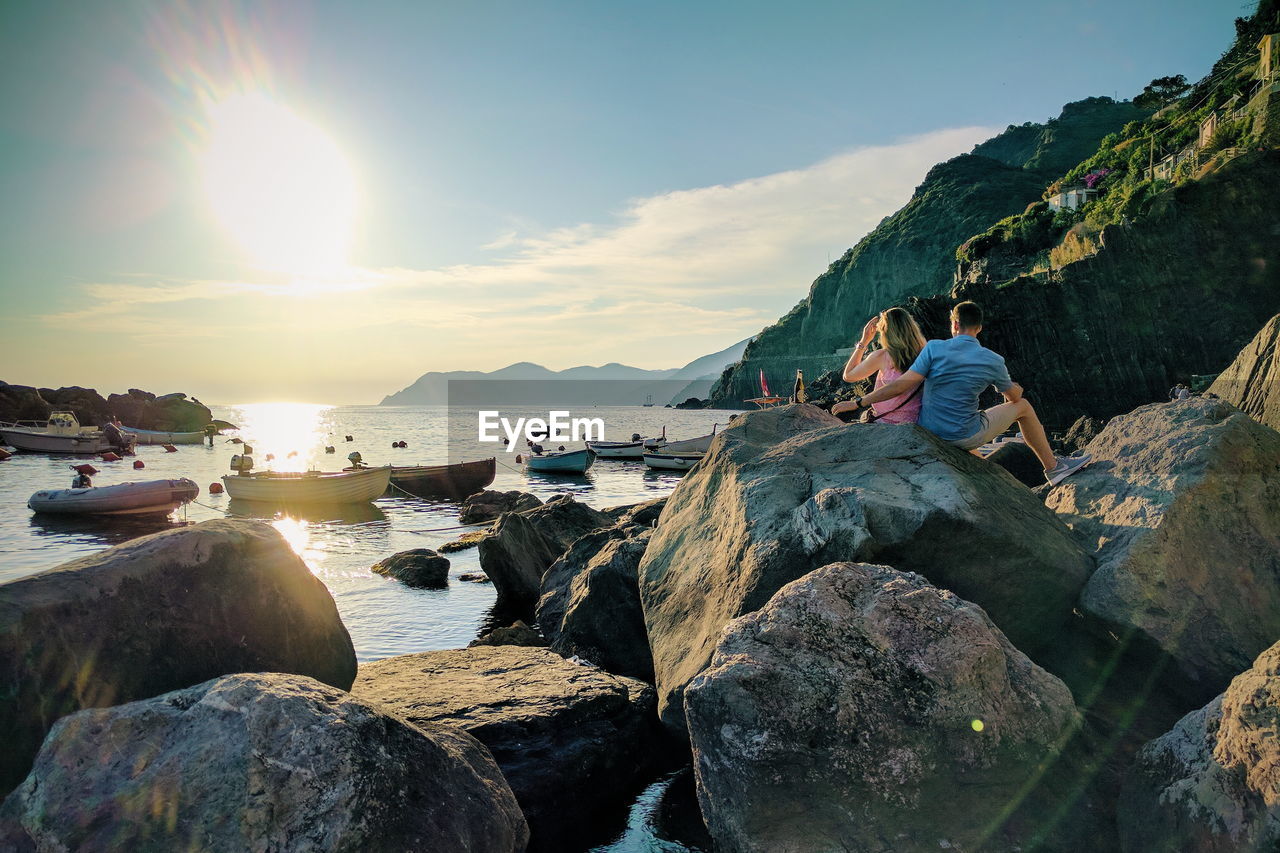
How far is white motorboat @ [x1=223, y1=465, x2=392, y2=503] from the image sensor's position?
2739cm

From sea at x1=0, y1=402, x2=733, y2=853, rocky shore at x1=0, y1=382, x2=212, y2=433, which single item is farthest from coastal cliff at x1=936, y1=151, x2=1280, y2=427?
rocky shore at x1=0, y1=382, x2=212, y2=433

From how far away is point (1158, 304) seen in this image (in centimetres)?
3294

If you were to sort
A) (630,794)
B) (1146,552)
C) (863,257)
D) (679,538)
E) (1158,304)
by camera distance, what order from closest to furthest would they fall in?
(1146,552) → (630,794) → (679,538) → (1158,304) → (863,257)

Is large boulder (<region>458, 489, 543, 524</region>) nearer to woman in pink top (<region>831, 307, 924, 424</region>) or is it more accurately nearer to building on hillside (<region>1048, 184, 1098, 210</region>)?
woman in pink top (<region>831, 307, 924, 424</region>)

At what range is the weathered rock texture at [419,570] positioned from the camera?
1463 cm

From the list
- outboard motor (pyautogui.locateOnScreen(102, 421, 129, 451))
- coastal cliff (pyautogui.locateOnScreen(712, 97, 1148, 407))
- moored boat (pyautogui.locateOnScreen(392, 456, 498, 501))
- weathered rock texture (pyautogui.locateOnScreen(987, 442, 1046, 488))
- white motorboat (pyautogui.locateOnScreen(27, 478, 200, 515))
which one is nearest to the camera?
weathered rock texture (pyautogui.locateOnScreen(987, 442, 1046, 488))

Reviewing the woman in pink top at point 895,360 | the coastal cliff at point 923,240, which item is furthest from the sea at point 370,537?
the coastal cliff at point 923,240

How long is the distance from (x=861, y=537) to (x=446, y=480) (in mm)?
29003

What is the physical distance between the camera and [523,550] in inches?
502

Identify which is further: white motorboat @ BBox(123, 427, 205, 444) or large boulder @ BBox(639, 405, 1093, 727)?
white motorboat @ BBox(123, 427, 205, 444)

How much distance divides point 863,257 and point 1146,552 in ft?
541

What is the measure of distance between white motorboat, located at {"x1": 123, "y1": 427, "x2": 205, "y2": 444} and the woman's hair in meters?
77.3

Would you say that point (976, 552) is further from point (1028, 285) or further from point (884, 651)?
point (1028, 285)

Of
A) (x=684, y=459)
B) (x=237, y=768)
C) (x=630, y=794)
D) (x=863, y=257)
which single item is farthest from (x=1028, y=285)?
(x=863, y=257)
